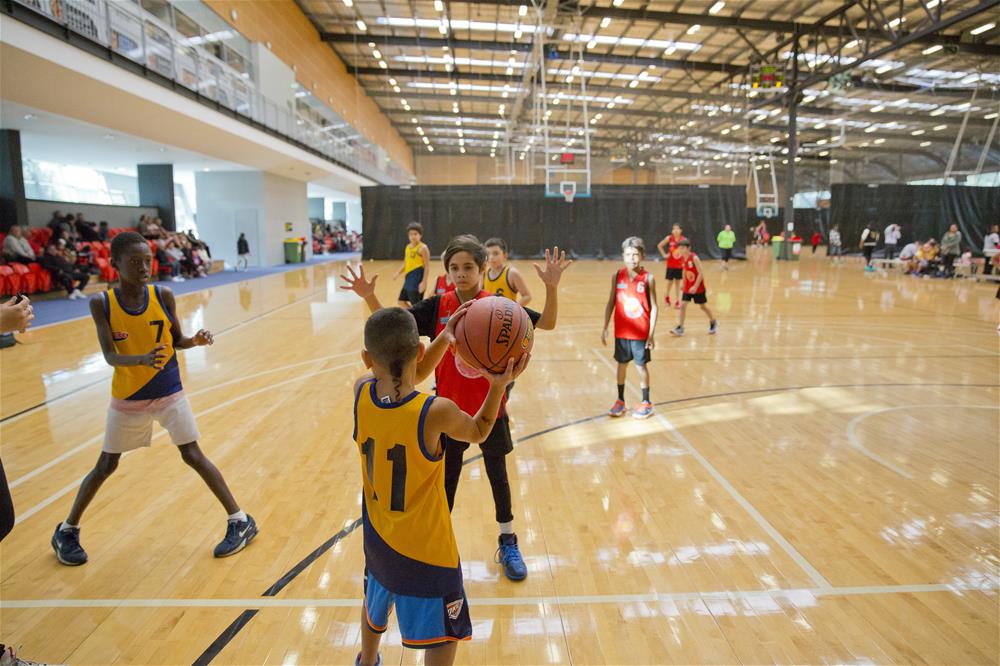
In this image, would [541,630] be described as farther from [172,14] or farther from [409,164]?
[409,164]

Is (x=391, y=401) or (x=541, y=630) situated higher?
(x=391, y=401)

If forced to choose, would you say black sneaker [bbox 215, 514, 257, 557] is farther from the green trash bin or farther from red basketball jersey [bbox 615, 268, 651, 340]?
the green trash bin

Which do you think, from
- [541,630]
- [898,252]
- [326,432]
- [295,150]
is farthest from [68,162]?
[898,252]

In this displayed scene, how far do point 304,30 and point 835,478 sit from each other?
80.6 ft

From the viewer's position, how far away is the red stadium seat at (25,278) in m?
11.8

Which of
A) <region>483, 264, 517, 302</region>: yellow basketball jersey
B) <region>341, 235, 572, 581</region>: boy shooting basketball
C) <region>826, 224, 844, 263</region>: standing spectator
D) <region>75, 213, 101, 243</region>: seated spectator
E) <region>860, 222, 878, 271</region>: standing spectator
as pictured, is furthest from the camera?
<region>826, 224, 844, 263</region>: standing spectator

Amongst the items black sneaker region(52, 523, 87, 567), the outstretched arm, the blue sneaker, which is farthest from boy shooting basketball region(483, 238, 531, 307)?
black sneaker region(52, 523, 87, 567)

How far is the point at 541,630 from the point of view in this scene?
8.54 feet

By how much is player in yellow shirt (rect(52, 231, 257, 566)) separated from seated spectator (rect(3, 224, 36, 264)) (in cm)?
1167

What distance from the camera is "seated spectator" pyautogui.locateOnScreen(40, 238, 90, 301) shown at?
12.8 metres

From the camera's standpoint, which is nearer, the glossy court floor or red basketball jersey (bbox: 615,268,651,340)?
the glossy court floor

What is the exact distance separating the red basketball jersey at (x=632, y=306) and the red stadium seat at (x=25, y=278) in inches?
476

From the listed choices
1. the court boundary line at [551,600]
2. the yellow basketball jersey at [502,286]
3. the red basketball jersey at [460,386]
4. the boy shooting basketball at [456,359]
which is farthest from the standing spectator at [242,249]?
the red basketball jersey at [460,386]

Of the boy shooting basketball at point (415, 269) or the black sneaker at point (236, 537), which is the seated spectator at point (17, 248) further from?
the black sneaker at point (236, 537)
